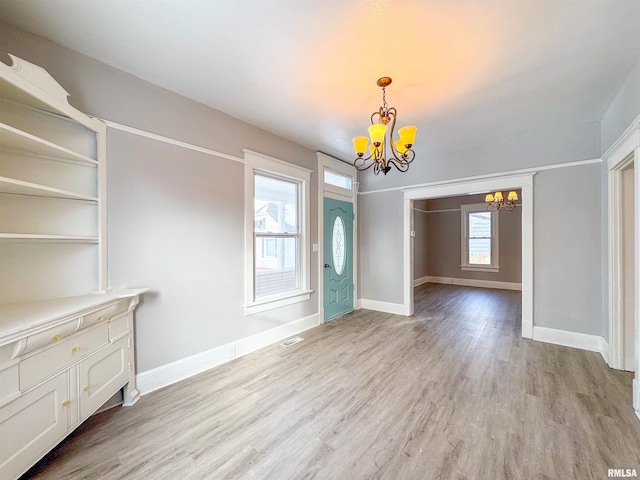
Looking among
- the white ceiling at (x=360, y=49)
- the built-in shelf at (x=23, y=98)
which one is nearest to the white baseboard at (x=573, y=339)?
the white ceiling at (x=360, y=49)

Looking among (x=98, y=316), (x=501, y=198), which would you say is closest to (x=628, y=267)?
(x=501, y=198)

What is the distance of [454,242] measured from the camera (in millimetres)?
7656

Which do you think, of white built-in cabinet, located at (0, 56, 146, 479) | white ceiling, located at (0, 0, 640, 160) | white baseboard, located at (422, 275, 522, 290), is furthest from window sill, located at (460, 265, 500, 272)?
white built-in cabinet, located at (0, 56, 146, 479)

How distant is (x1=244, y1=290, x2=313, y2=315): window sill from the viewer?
10.3ft

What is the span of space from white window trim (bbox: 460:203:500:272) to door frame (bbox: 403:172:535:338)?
3739 mm

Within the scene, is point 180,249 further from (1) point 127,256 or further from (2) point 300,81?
(2) point 300,81

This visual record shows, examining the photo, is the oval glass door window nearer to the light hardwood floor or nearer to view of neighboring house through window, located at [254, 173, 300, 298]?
view of neighboring house through window, located at [254, 173, 300, 298]

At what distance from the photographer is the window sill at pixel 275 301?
3153mm

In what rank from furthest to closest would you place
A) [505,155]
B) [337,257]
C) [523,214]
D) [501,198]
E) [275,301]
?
[501,198] < [337,257] < [505,155] < [523,214] < [275,301]

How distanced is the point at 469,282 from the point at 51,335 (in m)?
8.29

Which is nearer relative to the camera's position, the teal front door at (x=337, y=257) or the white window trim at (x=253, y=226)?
the white window trim at (x=253, y=226)

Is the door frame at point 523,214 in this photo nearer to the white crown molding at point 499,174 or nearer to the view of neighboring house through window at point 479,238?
the white crown molding at point 499,174

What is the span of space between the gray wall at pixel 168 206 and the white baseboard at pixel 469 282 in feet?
19.4

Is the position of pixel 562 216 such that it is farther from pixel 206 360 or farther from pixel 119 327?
pixel 119 327
